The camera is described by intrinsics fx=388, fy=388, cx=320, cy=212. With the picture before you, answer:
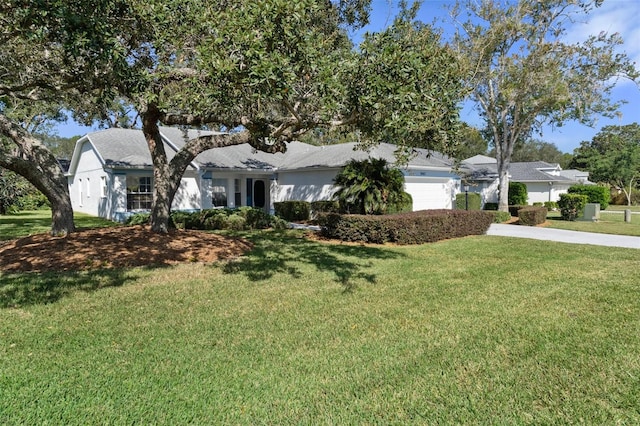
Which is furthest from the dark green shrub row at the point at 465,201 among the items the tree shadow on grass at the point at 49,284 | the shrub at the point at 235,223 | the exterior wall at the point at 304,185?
the tree shadow on grass at the point at 49,284

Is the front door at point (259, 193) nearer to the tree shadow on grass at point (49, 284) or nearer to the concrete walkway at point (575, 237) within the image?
the concrete walkway at point (575, 237)

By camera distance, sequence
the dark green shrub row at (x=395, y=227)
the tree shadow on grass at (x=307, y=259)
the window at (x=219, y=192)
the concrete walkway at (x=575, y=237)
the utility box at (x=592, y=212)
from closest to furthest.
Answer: the tree shadow on grass at (x=307, y=259) < the dark green shrub row at (x=395, y=227) < the concrete walkway at (x=575, y=237) < the utility box at (x=592, y=212) < the window at (x=219, y=192)

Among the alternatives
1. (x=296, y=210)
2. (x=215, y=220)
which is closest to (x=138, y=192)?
(x=215, y=220)

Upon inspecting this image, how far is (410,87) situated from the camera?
246 inches

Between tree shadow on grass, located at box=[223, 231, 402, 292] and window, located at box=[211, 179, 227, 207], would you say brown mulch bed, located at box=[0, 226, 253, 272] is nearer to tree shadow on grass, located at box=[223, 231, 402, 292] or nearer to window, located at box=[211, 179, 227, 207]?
A: tree shadow on grass, located at box=[223, 231, 402, 292]

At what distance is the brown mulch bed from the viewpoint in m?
8.24

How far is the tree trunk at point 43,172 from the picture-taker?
10078 millimetres

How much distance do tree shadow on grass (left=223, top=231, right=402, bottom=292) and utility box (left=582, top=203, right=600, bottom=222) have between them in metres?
15.5

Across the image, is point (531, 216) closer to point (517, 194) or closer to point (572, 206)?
point (572, 206)

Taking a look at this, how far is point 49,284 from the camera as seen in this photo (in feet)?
22.5

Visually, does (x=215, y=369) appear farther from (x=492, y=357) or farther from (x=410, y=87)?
(x=410, y=87)

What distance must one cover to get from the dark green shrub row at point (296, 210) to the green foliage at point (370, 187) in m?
6.54

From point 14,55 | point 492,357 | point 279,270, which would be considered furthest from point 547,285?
point 14,55

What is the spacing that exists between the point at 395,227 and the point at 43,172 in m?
9.94
